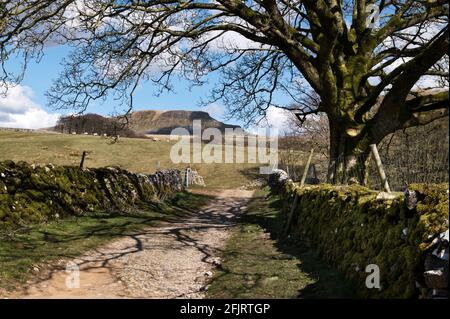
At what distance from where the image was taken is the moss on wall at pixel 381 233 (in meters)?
5.18

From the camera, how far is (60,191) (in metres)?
14.2

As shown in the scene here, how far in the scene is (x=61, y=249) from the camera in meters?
10.2

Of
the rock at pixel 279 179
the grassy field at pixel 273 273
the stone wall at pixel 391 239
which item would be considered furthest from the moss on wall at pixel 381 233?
the rock at pixel 279 179

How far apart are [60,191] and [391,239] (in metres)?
11.0

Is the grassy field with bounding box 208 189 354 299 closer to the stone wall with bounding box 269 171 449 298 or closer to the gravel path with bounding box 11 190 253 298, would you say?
the stone wall with bounding box 269 171 449 298

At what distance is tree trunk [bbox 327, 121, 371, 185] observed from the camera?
12.6 metres

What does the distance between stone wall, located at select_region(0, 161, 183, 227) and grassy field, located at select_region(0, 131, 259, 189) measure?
2052cm

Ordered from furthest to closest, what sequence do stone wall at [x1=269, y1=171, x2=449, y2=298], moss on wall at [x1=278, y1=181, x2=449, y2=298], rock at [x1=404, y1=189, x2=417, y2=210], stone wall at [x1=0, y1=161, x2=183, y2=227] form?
stone wall at [x1=0, y1=161, x2=183, y2=227] → rock at [x1=404, y1=189, x2=417, y2=210] → moss on wall at [x1=278, y1=181, x2=449, y2=298] → stone wall at [x1=269, y1=171, x2=449, y2=298]

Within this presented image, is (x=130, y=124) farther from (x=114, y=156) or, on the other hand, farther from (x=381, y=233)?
(x=114, y=156)

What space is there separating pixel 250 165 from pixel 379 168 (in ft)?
135

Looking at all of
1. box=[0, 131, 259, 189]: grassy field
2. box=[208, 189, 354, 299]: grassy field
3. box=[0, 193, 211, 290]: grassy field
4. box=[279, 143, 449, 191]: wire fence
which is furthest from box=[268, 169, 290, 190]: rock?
box=[208, 189, 354, 299]: grassy field

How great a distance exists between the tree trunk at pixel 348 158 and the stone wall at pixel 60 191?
8.35 meters

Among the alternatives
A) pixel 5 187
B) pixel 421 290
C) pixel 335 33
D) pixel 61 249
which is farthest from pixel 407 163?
pixel 5 187

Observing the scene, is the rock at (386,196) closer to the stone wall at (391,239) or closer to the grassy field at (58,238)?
the stone wall at (391,239)
